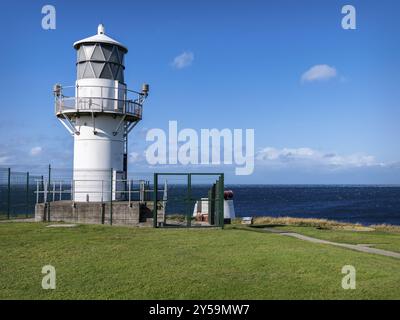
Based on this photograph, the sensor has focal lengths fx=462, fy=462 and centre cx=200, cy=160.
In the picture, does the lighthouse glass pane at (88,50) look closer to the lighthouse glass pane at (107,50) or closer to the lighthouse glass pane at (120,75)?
the lighthouse glass pane at (107,50)

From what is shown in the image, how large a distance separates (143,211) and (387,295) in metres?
14.6

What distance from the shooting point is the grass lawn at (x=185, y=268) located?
8719mm

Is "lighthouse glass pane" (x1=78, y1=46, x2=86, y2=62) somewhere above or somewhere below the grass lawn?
above

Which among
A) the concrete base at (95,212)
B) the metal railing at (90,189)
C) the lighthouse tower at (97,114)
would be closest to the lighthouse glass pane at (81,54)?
the lighthouse tower at (97,114)

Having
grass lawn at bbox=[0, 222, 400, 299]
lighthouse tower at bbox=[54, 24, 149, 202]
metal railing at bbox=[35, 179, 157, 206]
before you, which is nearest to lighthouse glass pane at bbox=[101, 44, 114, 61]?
lighthouse tower at bbox=[54, 24, 149, 202]

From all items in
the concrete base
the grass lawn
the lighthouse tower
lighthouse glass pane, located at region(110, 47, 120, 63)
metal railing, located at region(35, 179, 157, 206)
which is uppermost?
lighthouse glass pane, located at region(110, 47, 120, 63)

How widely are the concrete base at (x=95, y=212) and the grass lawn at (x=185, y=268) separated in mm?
5064

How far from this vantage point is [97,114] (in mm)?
22281

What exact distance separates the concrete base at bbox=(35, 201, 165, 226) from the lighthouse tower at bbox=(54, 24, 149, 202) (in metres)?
0.81

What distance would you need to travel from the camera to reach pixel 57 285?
916 centimetres

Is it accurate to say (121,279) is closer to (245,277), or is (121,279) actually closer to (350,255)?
(245,277)

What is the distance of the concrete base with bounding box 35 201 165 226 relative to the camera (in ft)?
70.4

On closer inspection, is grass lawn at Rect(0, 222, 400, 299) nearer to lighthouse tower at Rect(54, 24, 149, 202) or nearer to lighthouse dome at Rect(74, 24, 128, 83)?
lighthouse tower at Rect(54, 24, 149, 202)
